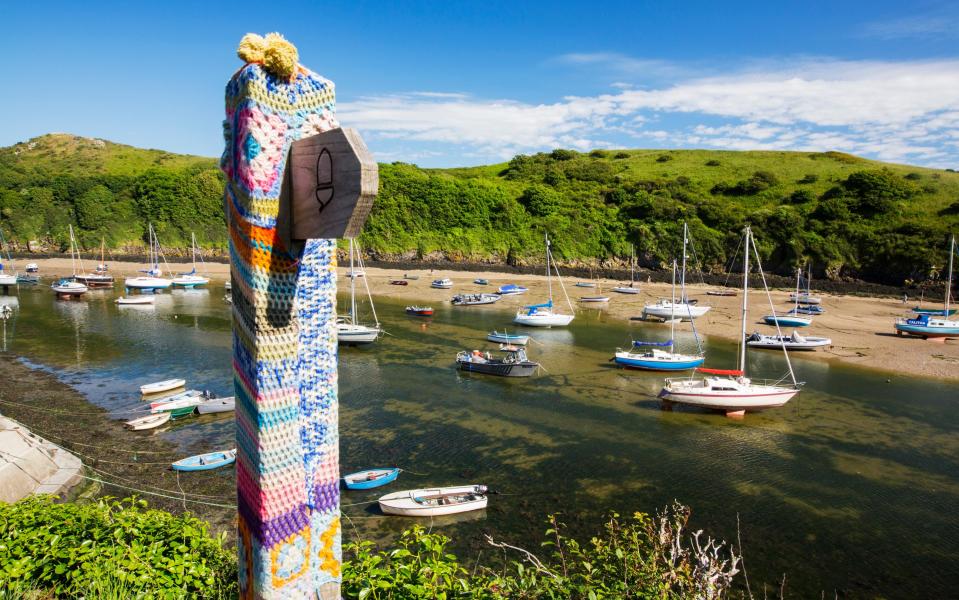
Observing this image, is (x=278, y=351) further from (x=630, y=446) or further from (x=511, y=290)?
(x=511, y=290)

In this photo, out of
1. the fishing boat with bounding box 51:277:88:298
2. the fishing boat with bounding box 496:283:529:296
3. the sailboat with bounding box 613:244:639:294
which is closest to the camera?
the fishing boat with bounding box 51:277:88:298

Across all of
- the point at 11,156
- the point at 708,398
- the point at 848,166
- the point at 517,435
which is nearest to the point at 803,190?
the point at 848,166

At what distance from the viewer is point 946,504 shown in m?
19.2

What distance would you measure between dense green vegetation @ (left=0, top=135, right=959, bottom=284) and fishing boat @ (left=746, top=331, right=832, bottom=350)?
111 feet

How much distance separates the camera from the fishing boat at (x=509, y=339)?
4044 cm

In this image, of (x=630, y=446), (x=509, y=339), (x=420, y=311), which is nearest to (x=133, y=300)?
(x=420, y=311)

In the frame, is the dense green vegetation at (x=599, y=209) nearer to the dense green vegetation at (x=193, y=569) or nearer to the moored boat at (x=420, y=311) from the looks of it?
the moored boat at (x=420, y=311)

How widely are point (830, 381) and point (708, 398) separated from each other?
38.8ft

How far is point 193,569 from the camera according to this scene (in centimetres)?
568

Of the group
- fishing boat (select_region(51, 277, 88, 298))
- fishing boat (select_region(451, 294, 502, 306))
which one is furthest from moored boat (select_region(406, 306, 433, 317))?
fishing boat (select_region(51, 277, 88, 298))

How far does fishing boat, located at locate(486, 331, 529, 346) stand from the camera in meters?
40.4

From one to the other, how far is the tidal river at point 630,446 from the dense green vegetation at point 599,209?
139 ft

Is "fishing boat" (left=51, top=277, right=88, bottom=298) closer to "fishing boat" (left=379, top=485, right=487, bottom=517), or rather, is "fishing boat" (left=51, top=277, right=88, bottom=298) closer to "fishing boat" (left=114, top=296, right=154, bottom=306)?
"fishing boat" (left=114, top=296, right=154, bottom=306)

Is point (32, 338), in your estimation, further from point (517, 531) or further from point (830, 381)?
point (830, 381)
